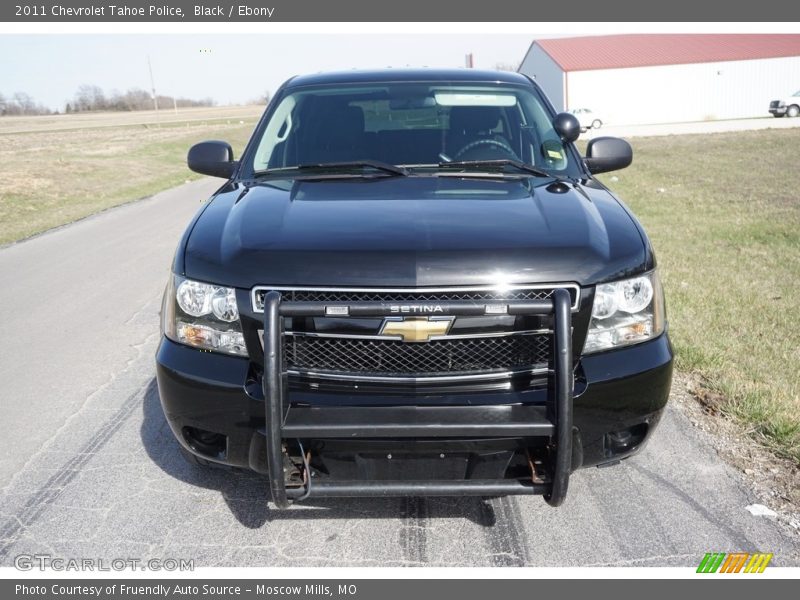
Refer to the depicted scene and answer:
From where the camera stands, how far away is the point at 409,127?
13.8 ft

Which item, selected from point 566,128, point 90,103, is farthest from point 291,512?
point 90,103

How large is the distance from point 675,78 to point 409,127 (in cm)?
5449

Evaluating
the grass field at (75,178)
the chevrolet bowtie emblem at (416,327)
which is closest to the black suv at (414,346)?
the chevrolet bowtie emblem at (416,327)

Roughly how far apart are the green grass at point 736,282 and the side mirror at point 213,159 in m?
3.09

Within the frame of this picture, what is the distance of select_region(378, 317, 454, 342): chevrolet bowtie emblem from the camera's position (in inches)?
106

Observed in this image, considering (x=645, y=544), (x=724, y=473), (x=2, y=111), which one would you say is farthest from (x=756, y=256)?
(x=2, y=111)

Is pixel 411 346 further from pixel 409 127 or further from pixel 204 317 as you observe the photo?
pixel 409 127

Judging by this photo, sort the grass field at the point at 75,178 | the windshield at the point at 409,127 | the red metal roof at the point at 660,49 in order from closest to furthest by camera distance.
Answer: the windshield at the point at 409,127, the grass field at the point at 75,178, the red metal roof at the point at 660,49

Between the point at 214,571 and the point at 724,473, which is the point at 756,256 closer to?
the point at 724,473

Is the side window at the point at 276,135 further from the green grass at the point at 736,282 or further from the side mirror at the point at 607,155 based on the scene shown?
the green grass at the point at 736,282

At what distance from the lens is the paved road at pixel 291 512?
2.99m

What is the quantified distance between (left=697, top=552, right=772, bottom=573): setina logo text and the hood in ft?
3.78

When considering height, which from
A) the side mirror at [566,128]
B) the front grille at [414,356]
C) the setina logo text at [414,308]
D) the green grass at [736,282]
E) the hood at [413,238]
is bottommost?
the green grass at [736,282]

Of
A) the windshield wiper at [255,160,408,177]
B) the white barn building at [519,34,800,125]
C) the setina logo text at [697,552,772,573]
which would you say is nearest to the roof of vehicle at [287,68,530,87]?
the windshield wiper at [255,160,408,177]
